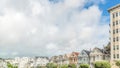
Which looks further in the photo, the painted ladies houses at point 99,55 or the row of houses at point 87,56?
the row of houses at point 87,56

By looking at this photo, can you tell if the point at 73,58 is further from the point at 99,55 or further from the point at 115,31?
the point at 115,31

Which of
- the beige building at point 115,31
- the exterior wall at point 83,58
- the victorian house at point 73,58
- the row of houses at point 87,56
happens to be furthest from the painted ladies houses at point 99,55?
the victorian house at point 73,58

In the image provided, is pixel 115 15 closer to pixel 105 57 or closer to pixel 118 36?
pixel 118 36

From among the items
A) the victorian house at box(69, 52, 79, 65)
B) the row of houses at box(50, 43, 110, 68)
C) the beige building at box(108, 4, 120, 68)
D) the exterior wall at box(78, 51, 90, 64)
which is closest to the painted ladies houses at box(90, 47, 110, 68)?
the row of houses at box(50, 43, 110, 68)

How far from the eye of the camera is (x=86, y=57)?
14275cm

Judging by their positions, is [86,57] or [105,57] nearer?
[105,57]

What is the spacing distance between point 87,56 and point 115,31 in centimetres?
2940

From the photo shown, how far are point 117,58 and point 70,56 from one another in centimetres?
5270

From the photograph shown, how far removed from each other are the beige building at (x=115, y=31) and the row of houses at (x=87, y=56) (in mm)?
11483

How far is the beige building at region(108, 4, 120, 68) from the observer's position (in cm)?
11368

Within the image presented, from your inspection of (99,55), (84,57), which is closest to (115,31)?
(99,55)

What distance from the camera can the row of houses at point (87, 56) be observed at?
130225mm

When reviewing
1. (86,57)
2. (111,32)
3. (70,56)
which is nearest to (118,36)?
(111,32)

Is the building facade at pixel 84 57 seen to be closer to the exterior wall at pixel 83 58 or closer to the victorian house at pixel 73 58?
the exterior wall at pixel 83 58
